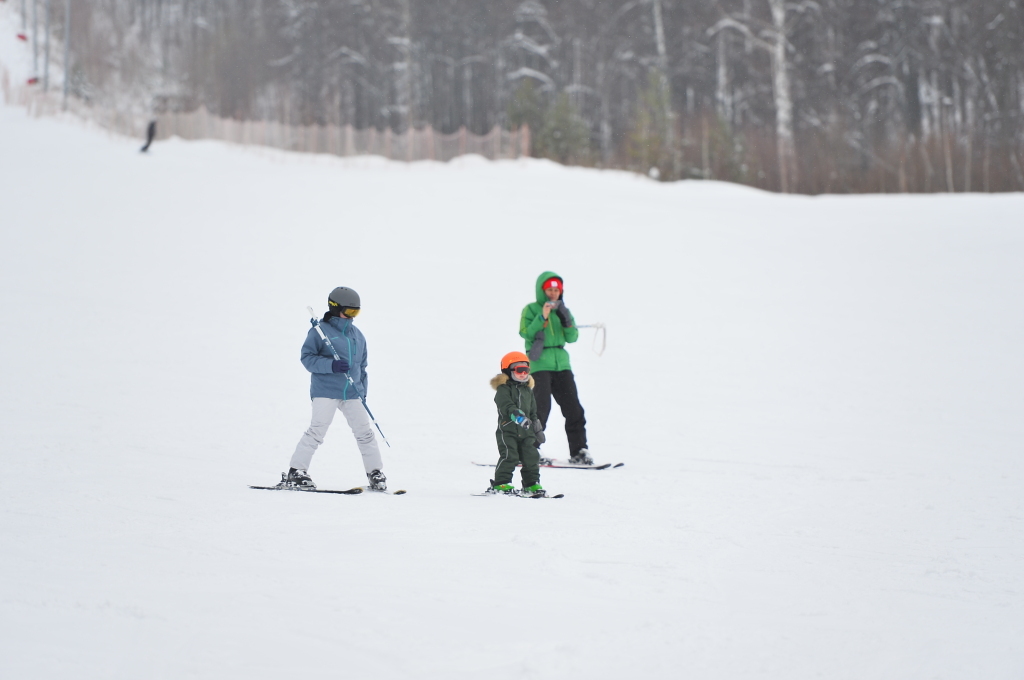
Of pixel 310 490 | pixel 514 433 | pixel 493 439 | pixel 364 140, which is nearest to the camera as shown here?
pixel 310 490

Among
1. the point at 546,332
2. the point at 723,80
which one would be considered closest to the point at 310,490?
the point at 546,332

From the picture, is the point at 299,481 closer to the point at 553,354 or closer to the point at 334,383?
the point at 334,383

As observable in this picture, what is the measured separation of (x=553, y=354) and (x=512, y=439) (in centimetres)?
168

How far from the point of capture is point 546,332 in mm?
7316

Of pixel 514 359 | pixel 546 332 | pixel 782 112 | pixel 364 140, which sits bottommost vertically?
pixel 514 359

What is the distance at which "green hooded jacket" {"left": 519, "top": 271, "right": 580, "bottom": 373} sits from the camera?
23.5ft

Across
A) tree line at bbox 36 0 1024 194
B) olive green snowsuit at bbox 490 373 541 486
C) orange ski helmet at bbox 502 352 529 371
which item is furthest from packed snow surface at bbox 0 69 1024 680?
tree line at bbox 36 0 1024 194

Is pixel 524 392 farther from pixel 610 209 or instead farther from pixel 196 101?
pixel 196 101

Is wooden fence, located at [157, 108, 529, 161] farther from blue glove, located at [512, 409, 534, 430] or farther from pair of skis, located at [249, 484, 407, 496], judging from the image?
pair of skis, located at [249, 484, 407, 496]

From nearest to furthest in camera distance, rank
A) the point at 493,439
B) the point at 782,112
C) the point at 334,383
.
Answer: the point at 334,383 → the point at 493,439 → the point at 782,112

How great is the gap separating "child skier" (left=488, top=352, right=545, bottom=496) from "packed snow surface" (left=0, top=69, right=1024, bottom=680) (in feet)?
1.16

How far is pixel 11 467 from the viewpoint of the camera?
5824mm

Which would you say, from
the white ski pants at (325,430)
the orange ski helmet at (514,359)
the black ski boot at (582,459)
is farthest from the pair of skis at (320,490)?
the black ski boot at (582,459)

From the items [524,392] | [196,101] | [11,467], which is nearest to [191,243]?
[11,467]
